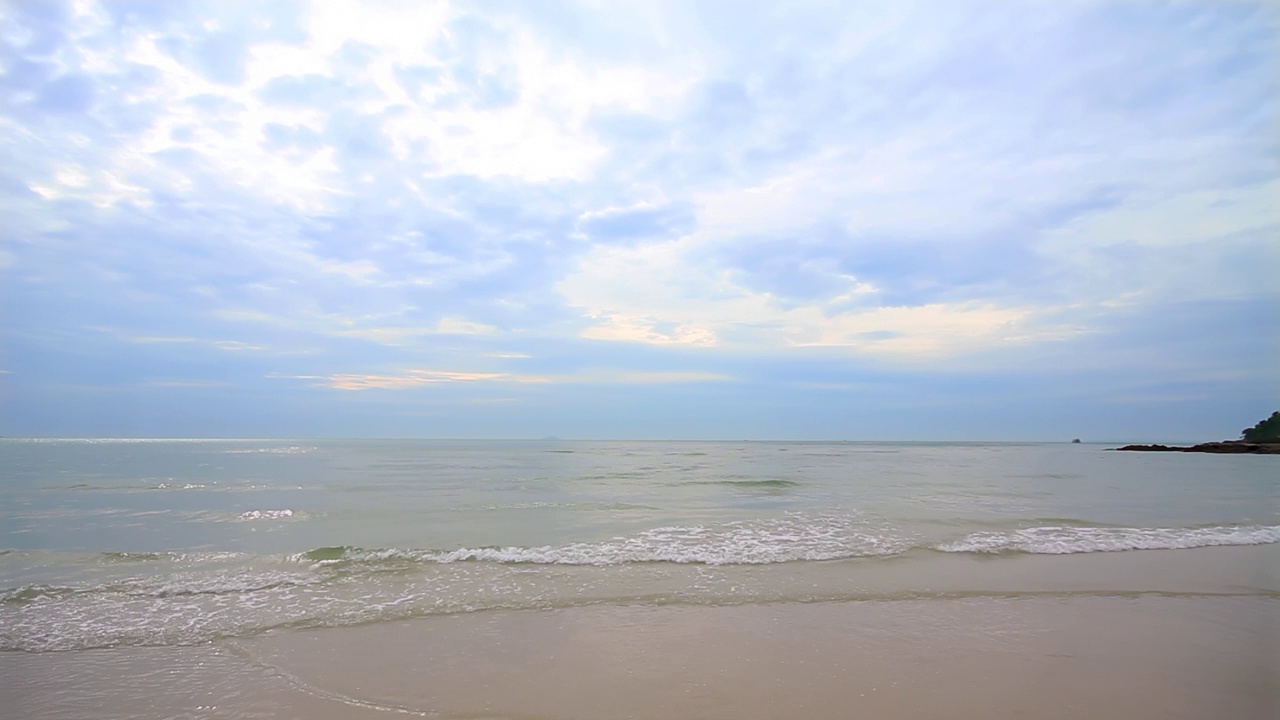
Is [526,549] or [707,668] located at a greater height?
[707,668]

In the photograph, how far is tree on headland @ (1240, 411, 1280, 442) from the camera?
80.2m

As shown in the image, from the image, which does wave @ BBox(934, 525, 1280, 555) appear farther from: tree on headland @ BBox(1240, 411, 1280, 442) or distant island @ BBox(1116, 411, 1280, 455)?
tree on headland @ BBox(1240, 411, 1280, 442)

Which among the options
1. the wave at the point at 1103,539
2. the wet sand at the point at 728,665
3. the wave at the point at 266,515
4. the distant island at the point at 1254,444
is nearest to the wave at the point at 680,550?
the wave at the point at 1103,539

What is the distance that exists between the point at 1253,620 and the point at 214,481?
3673cm

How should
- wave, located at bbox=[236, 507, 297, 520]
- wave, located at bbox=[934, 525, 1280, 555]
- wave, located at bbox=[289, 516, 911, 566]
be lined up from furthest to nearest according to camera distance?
wave, located at bbox=[236, 507, 297, 520] → wave, located at bbox=[934, 525, 1280, 555] → wave, located at bbox=[289, 516, 911, 566]

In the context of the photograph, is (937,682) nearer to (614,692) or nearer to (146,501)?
(614,692)

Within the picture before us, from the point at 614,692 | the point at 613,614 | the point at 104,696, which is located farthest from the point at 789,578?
the point at 104,696

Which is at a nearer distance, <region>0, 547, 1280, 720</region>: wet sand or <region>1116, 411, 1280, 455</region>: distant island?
<region>0, 547, 1280, 720</region>: wet sand

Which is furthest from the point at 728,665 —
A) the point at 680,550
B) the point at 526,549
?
the point at 526,549

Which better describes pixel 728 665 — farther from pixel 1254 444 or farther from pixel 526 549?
pixel 1254 444

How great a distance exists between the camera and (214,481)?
28.7m

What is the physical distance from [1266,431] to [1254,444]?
15818 millimetres

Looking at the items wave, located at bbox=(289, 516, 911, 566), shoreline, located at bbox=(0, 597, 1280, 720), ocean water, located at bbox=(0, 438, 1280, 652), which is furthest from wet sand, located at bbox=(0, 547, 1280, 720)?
wave, located at bbox=(289, 516, 911, 566)

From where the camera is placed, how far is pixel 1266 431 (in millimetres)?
82125
